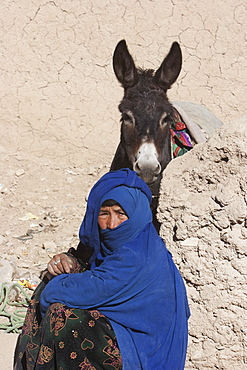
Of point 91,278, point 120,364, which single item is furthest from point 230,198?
point 120,364

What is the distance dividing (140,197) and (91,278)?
0.45m

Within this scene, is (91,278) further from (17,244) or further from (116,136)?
(116,136)

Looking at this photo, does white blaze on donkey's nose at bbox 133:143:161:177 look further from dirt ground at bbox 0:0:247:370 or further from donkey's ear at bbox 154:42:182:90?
dirt ground at bbox 0:0:247:370

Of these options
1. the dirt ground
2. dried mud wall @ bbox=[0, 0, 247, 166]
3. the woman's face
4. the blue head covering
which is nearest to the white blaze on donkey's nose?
the blue head covering

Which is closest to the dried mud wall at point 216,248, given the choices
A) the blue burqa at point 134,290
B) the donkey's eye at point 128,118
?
the blue burqa at point 134,290

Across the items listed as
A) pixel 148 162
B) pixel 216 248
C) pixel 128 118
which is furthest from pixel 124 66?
pixel 216 248

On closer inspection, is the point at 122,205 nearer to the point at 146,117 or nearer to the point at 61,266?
the point at 61,266

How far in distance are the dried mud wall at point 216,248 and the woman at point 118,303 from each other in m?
0.27

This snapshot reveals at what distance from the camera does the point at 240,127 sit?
2393 millimetres

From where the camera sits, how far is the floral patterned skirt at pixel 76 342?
2025 millimetres

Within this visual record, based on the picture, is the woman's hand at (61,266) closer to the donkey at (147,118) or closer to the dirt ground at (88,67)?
the donkey at (147,118)

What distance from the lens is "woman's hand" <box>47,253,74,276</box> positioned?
2.47 m

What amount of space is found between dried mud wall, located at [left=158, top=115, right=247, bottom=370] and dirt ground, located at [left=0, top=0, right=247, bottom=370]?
3.58 metres

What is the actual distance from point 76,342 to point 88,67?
4984mm
